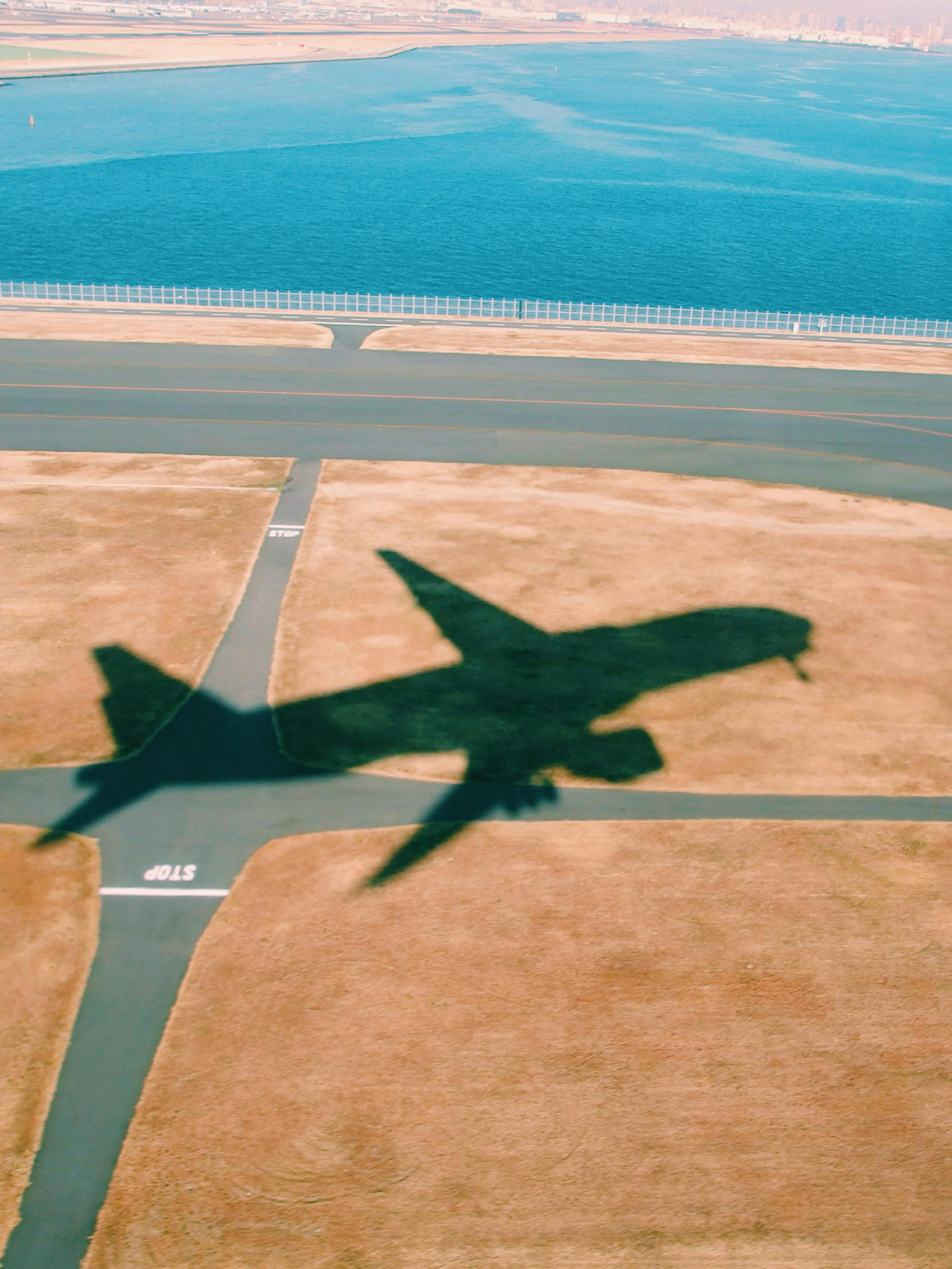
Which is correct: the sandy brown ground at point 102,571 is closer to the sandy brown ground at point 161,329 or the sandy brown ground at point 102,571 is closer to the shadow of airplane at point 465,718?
the shadow of airplane at point 465,718

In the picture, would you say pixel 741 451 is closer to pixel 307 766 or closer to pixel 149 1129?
pixel 307 766

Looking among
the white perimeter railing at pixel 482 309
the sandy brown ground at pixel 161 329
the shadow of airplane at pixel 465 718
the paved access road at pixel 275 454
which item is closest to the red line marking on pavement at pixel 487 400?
the paved access road at pixel 275 454

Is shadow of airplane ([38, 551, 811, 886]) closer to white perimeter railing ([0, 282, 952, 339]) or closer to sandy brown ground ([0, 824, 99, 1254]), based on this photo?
sandy brown ground ([0, 824, 99, 1254])

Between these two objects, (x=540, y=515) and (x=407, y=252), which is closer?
(x=540, y=515)

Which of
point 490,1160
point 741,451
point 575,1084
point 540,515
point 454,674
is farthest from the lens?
point 741,451

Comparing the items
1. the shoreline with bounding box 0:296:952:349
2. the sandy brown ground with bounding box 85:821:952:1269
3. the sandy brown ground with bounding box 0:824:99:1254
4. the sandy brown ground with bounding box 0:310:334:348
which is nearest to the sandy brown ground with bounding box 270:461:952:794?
the sandy brown ground with bounding box 85:821:952:1269

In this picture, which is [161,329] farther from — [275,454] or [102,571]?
[102,571]

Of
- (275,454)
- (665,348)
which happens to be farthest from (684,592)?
(665,348)

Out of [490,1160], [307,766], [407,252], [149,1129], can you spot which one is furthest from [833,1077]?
[407,252]
